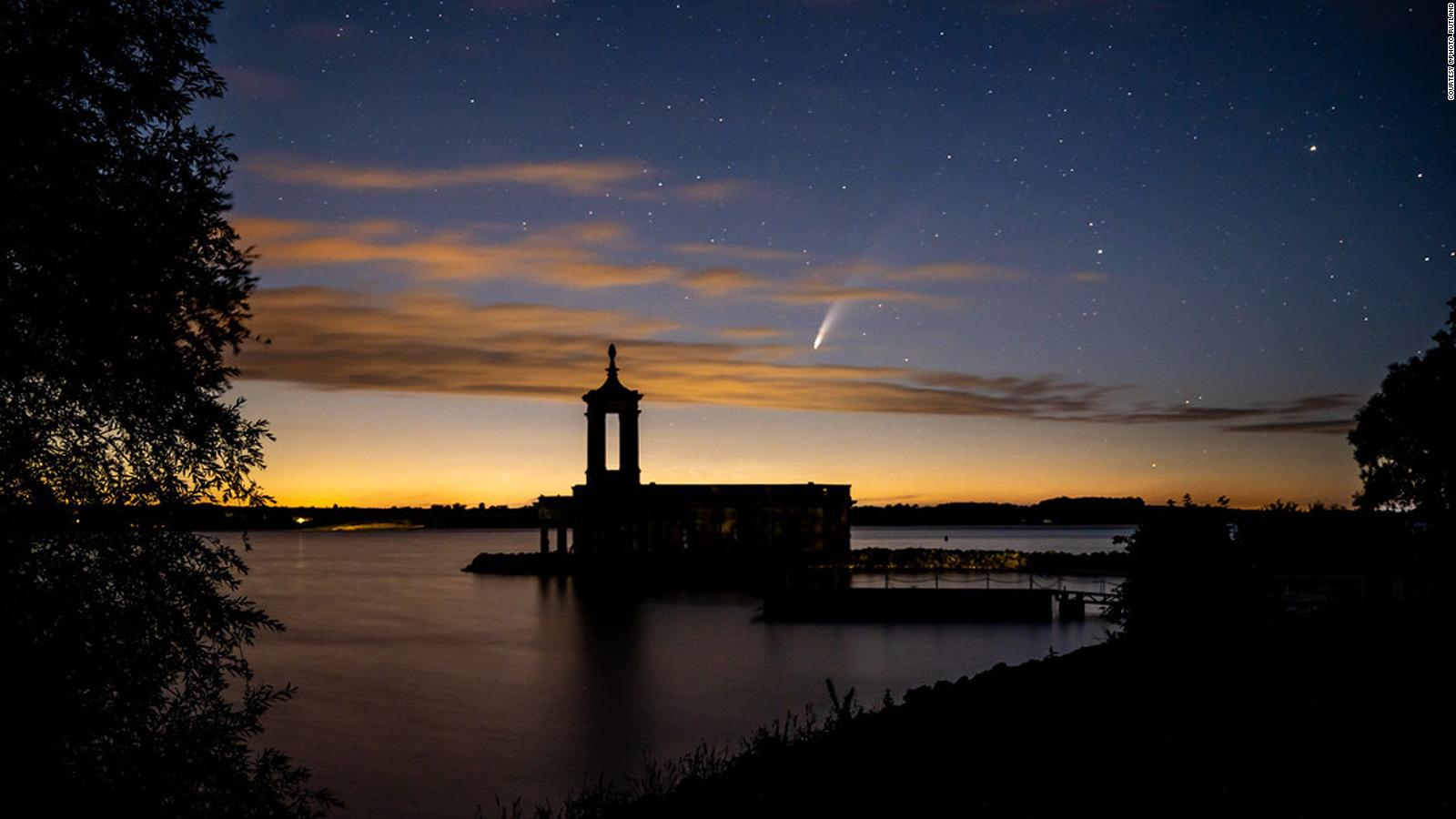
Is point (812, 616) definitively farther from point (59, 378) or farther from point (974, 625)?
point (59, 378)

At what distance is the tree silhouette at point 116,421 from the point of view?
11.2 meters

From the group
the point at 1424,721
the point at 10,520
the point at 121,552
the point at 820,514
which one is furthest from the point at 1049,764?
the point at 820,514

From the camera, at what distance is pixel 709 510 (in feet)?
244

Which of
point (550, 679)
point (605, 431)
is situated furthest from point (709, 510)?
point (550, 679)

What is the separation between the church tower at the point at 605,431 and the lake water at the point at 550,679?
7907 millimetres

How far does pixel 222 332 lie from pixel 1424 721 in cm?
1414

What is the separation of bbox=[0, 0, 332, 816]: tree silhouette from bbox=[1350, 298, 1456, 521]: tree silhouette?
1635 inches

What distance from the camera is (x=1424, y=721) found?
43.3ft

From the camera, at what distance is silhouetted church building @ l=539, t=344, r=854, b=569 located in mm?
72375

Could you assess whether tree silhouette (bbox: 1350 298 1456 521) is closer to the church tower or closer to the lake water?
the lake water

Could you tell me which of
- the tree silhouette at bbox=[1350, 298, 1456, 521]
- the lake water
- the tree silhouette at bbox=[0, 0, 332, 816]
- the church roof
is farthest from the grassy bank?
the church roof

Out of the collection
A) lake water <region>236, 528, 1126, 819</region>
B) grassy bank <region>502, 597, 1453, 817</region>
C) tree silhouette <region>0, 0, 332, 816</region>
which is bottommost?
lake water <region>236, 528, 1126, 819</region>

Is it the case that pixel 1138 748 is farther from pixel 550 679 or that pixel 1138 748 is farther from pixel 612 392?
pixel 612 392

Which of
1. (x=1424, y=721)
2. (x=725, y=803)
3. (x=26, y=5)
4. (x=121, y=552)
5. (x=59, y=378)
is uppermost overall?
(x=26, y=5)
